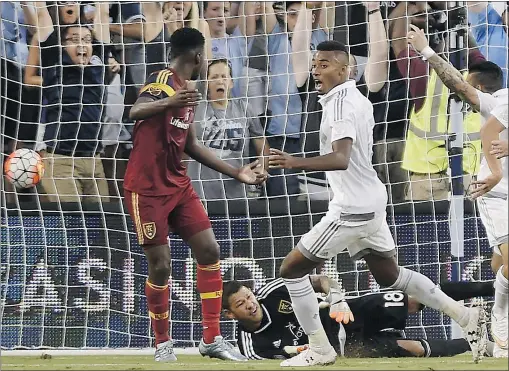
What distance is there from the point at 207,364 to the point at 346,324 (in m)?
1.24

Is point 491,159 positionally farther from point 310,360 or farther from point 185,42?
point 185,42

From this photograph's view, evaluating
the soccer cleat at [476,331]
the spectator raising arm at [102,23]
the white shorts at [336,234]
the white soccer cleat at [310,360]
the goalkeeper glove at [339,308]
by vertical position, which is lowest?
the white soccer cleat at [310,360]

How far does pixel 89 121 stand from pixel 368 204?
376 cm

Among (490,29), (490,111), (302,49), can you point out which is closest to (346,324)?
(490,111)

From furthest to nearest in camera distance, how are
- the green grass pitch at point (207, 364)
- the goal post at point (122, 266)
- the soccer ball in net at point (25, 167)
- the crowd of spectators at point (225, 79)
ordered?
the crowd of spectators at point (225, 79), the goal post at point (122, 266), the soccer ball in net at point (25, 167), the green grass pitch at point (207, 364)

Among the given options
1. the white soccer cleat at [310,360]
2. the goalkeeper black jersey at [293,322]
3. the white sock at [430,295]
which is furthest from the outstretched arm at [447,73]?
the white soccer cleat at [310,360]

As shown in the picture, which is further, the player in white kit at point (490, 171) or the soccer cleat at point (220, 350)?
the soccer cleat at point (220, 350)

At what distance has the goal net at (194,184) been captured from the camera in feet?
30.8

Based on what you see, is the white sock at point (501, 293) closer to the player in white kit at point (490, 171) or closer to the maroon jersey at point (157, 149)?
the player in white kit at point (490, 171)

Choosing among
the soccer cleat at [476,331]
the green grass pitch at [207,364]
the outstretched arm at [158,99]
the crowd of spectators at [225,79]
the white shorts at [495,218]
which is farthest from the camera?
the crowd of spectators at [225,79]

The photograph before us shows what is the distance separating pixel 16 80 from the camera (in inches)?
392

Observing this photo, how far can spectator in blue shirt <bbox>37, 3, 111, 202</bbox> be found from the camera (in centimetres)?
983

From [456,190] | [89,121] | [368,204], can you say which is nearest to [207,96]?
[89,121]

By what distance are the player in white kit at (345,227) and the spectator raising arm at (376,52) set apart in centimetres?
282
